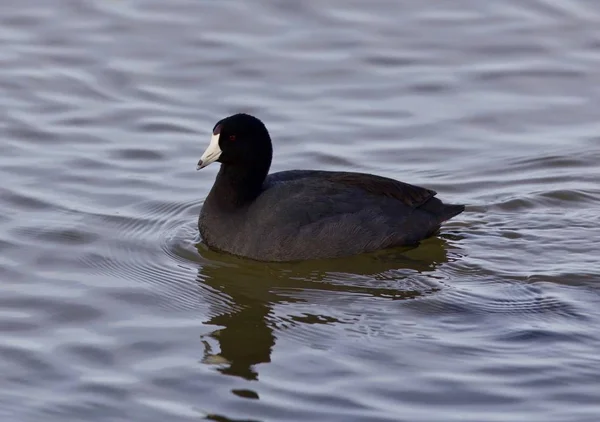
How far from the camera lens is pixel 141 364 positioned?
7.01m

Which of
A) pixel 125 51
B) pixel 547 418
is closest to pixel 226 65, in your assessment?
pixel 125 51

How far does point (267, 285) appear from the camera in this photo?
848 centimetres

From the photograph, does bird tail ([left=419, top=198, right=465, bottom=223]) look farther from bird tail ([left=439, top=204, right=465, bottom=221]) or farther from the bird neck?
the bird neck

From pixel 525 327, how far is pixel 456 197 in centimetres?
287

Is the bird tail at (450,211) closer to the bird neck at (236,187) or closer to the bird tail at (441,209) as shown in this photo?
the bird tail at (441,209)

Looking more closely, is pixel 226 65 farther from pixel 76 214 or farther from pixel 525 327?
pixel 525 327

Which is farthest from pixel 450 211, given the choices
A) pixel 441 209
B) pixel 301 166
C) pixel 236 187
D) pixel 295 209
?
pixel 301 166

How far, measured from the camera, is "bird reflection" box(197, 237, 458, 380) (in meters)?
7.37

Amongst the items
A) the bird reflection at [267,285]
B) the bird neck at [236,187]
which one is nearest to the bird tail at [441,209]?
the bird reflection at [267,285]

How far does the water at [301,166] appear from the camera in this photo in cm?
675

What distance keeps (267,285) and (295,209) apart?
2.39 ft

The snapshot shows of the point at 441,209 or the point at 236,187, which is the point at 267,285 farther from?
the point at 441,209

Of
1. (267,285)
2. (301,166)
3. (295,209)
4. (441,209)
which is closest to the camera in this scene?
(267,285)

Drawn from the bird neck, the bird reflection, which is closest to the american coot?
the bird neck
